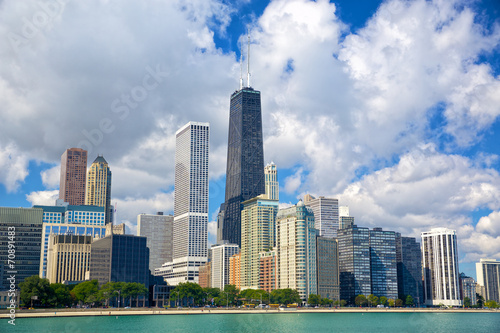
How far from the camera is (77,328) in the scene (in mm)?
150375

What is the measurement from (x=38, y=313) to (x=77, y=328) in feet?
177

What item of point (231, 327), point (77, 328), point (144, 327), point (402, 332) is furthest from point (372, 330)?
point (77, 328)

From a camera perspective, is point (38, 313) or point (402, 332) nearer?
point (402, 332)

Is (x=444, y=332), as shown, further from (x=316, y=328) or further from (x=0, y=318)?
(x=0, y=318)

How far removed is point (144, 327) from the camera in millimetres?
160875

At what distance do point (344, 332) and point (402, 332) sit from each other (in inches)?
626

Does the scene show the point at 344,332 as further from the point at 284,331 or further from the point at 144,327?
the point at 144,327

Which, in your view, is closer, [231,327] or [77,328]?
[77,328]

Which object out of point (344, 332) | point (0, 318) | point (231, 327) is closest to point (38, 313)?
point (0, 318)

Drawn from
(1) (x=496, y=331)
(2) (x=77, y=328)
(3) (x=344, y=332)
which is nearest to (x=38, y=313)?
(2) (x=77, y=328)

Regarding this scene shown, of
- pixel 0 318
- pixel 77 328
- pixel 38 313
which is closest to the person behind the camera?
pixel 77 328

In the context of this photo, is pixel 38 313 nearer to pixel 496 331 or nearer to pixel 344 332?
pixel 344 332

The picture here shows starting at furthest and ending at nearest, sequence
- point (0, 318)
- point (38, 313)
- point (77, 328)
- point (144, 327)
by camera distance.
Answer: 1. point (38, 313)
2. point (0, 318)
3. point (144, 327)
4. point (77, 328)

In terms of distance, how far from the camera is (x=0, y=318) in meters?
184
